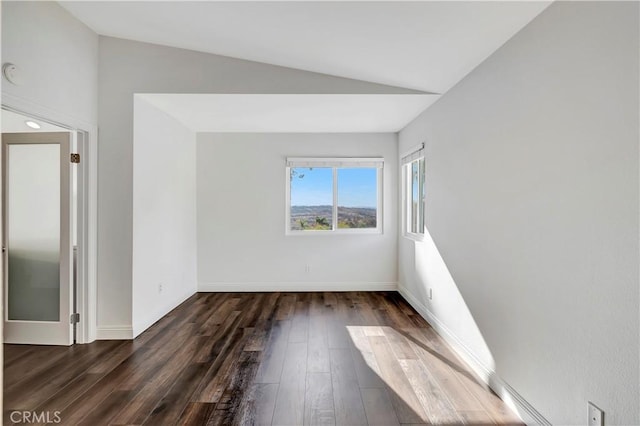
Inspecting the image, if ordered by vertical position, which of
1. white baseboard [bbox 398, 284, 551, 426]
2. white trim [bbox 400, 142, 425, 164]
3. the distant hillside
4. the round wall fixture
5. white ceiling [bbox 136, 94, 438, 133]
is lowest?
white baseboard [bbox 398, 284, 551, 426]

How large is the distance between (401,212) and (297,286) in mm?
1845

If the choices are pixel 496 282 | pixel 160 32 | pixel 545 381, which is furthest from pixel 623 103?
pixel 160 32

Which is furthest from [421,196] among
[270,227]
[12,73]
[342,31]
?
[12,73]

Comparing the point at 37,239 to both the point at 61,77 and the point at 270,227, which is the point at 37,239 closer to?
the point at 61,77

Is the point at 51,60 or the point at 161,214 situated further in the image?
the point at 161,214

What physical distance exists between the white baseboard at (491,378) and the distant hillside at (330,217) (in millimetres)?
1687

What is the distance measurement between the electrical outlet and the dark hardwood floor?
0.52m

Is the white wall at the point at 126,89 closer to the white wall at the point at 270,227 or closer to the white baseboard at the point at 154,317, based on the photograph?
the white baseboard at the point at 154,317

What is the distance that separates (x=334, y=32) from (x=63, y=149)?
101 inches

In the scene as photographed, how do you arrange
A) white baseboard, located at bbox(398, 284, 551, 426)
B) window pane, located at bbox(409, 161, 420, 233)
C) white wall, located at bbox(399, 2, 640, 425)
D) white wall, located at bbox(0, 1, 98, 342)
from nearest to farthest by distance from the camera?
white wall, located at bbox(399, 2, 640, 425) < white baseboard, located at bbox(398, 284, 551, 426) < white wall, located at bbox(0, 1, 98, 342) < window pane, located at bbox(409, 161, 420, 233)

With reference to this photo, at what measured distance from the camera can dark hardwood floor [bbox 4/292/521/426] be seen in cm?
198

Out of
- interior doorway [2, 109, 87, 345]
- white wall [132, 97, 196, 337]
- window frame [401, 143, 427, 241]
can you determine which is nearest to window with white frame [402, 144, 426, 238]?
window frame [401, 143, 427, 241]

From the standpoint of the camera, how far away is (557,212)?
5.56 ft

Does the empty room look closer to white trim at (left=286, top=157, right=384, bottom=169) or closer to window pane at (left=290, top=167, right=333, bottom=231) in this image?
white trim at (left=286, top=157, right=384, bottom=169)
